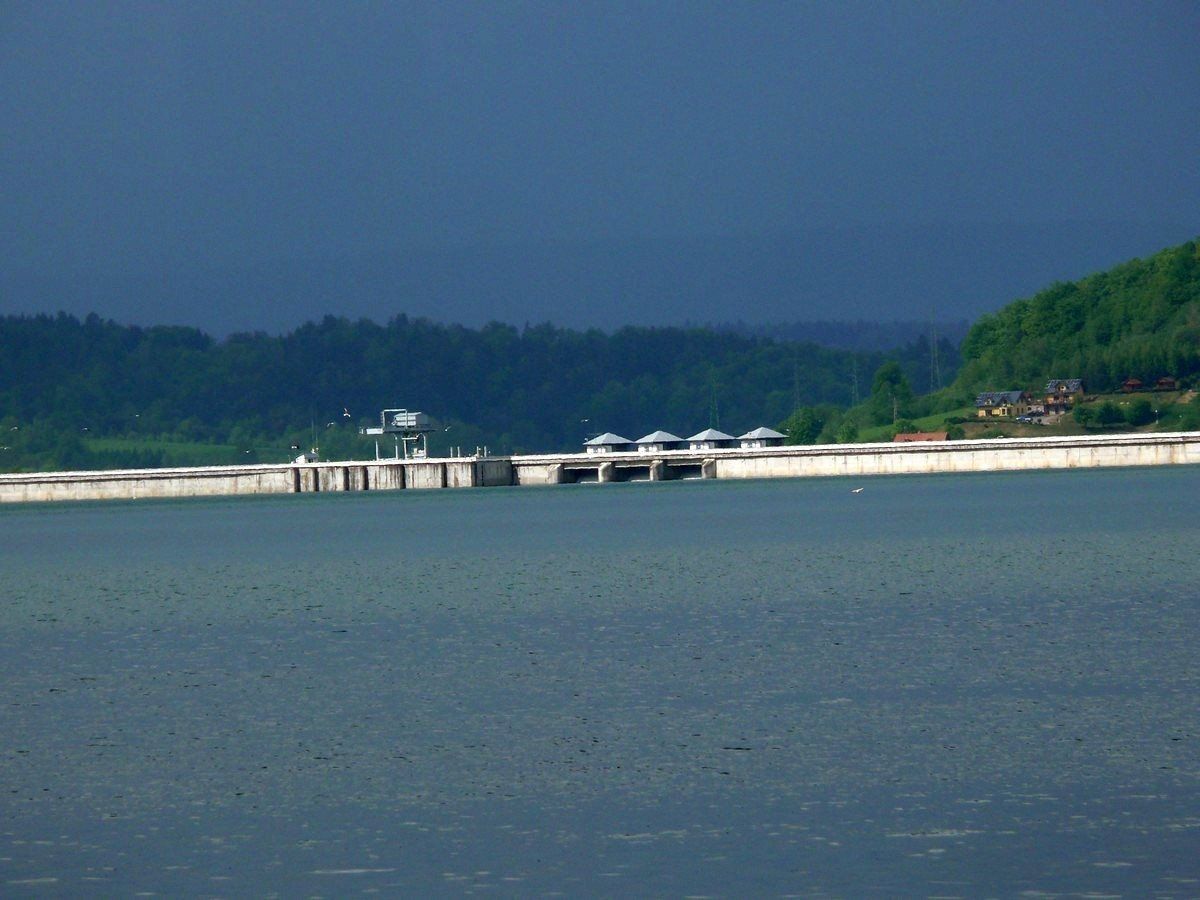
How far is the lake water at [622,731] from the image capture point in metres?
21.6

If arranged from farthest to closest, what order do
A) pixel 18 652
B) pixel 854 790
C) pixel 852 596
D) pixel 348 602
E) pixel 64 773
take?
1. pixel 348 602
2. pixel 852 596
3. pixel 18 652
4. pixel 64 773
5. pixel 854 790

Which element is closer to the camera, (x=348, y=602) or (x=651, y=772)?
(x=651, y=772)

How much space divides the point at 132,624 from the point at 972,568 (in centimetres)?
2750

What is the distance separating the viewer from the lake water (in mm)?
21594

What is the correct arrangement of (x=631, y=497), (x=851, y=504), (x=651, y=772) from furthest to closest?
(x=631, y=497)
(x=851, y=504)
(x=651, y=772)

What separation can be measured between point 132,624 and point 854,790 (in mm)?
33722

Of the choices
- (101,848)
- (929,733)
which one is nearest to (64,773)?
(101,848)

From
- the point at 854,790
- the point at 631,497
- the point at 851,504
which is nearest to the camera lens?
the point at 854,790

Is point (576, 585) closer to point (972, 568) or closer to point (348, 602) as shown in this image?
point (348, 602)

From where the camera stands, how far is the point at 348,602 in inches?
2327

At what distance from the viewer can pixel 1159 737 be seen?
1081 inches

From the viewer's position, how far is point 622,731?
3048cm

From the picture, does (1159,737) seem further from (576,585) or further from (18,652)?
(576,585)

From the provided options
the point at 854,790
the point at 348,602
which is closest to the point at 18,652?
the point at 348,602
